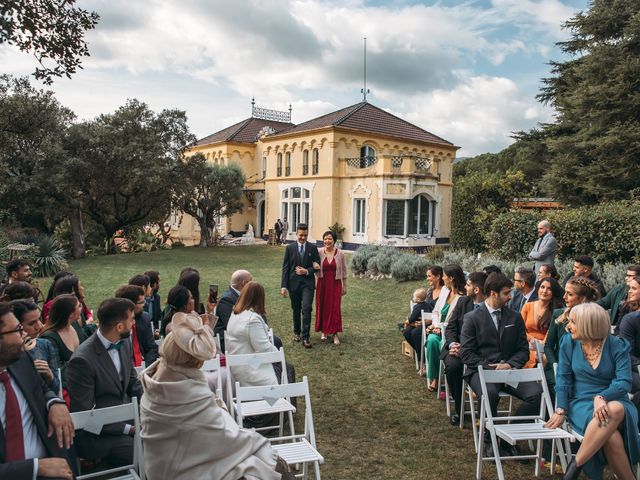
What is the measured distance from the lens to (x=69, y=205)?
23.2m

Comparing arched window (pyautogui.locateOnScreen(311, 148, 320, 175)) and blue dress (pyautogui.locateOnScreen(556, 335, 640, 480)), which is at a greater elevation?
arched window (pyautogui.locateOnScreen(311, 148, 320, 175))

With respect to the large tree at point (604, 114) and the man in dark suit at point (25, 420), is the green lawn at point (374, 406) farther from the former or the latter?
the large tree at point (604, 114)

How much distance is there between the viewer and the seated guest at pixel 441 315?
246 inches

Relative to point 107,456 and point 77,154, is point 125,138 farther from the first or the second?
point 107,456

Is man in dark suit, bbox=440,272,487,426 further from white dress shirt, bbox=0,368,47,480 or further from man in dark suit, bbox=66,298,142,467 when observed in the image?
white dress shirt, bbox=0,368,47,480

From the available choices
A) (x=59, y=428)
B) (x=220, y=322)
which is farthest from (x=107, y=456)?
(x=220, y=322)

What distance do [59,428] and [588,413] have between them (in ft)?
12.5

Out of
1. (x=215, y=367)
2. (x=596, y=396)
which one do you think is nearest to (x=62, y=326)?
(x=215, y=367)

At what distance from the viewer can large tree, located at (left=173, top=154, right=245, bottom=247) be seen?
27606 millimetres

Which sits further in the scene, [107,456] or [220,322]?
[220,322]

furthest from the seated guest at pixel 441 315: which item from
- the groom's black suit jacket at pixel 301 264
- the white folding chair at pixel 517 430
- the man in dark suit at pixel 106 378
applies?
the man in dark suit at pixel 106 378

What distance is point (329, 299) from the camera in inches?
340

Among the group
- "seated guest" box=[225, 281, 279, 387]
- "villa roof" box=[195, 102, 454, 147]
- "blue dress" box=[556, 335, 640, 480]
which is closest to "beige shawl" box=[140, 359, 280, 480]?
"seated guest" box=[225, 281, 279, 387]

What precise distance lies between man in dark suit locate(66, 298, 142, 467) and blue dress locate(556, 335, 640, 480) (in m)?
3.47
